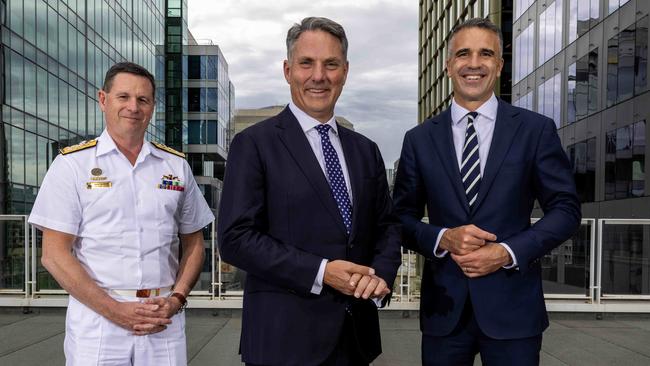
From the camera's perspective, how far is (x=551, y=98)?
26672 mm

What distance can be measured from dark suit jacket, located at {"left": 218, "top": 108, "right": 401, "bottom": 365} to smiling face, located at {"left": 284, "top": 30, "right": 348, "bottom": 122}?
0.53 ft

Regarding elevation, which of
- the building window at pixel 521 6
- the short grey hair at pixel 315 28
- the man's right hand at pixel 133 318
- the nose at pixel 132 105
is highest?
the building window at pixel 521 6

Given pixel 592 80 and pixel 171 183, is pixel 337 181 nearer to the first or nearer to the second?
pixel 171 183

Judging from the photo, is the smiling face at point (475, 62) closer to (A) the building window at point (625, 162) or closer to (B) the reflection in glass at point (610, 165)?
(A) the building window at point (625, 162)

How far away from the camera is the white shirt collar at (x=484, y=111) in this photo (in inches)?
101

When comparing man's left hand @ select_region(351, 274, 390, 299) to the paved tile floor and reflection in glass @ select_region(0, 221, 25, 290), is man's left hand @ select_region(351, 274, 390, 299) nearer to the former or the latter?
the paved tile floor

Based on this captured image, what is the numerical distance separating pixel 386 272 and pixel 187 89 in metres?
43.3

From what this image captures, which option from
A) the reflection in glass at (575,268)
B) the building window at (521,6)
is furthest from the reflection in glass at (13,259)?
the building window at (521,6)

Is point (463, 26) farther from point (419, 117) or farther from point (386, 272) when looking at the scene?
point (419, 117)

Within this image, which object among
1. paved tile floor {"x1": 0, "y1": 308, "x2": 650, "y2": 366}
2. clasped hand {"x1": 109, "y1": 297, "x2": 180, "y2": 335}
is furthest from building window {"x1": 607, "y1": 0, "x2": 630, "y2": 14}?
clasped hand {"x1": 109, "y1": 297, "x2": 180, "y2": 335}

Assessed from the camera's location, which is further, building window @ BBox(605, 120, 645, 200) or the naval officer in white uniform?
building window @ BBox(605, 120, 645, 200)

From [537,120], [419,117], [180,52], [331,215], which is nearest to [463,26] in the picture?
[537,120]

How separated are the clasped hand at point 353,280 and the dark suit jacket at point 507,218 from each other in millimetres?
570

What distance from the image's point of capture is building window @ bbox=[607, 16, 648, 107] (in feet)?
61.4
